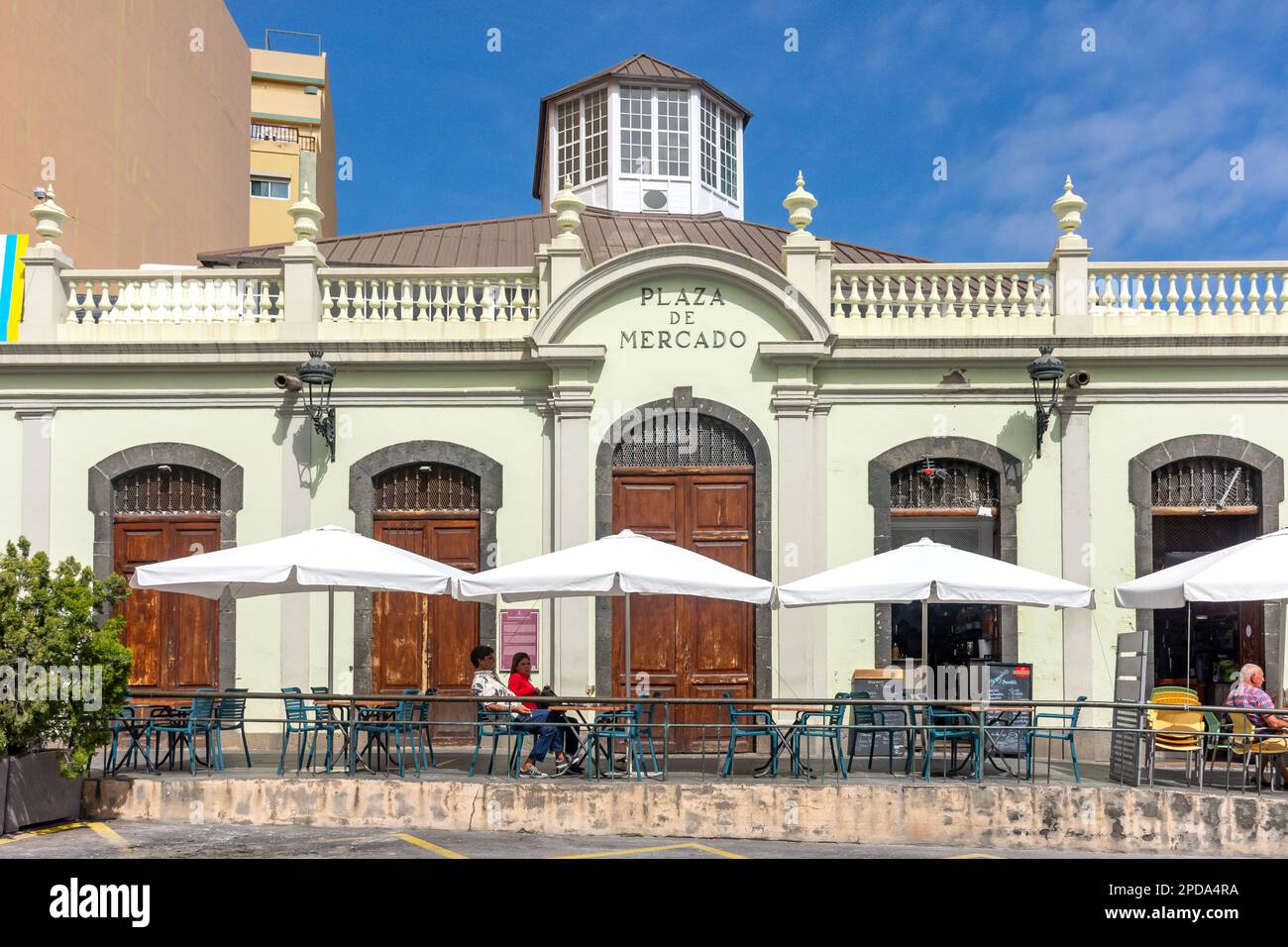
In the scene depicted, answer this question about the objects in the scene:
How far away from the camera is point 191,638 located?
1650 centimetres

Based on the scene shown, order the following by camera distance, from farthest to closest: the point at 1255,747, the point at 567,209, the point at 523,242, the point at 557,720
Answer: the point at 523,242, the point at 567,209, the point at 557,720, the point at 1255,747

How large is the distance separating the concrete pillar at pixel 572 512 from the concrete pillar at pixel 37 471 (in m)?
6.41

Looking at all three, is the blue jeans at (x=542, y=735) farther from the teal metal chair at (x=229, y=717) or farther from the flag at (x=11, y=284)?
the flag at (x=11, y=284)

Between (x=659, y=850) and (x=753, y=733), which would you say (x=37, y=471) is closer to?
(x=753, y=733)

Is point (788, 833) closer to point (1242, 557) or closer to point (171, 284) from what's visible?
point (1242, 557)

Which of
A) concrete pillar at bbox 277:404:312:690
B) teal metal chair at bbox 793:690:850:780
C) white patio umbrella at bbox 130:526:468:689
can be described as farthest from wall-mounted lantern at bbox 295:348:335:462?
teal metal chair at bbox 793:690:850:780

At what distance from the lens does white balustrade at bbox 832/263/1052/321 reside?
1661 centimetres

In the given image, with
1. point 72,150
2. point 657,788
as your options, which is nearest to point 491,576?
point 657,788

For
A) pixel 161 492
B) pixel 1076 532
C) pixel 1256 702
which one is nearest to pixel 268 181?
pixel 161 492

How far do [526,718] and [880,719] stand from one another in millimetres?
3906

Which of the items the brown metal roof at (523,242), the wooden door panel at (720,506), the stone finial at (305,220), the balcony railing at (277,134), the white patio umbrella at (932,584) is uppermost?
the balcony railing at (277,134)

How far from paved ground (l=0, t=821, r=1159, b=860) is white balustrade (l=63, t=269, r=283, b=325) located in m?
7.32

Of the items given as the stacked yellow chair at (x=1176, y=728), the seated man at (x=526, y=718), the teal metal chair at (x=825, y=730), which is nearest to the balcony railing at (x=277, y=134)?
the seated man at (x=526, y=718)

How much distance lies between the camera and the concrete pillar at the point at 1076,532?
16.0m
